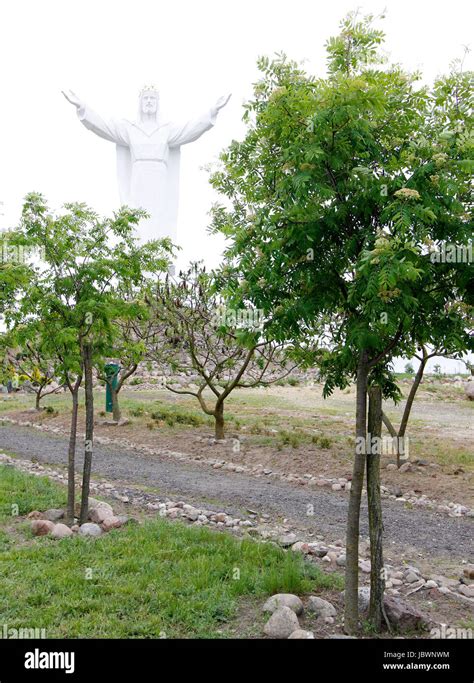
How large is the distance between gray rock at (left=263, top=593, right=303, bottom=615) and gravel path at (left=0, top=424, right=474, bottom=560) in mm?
2509

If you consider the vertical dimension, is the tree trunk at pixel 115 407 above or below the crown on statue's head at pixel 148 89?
below

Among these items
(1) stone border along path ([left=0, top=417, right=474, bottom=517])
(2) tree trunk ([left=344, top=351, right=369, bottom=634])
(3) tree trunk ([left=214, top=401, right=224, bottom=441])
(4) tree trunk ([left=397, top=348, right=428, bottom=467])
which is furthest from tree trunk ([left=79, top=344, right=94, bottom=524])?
(3) tree trunk ([left=214, top=401, right=224, bottom=441])

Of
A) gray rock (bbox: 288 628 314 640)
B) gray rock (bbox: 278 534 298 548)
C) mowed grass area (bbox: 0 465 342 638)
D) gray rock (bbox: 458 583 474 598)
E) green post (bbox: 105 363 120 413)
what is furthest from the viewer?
green post (bbox: 105 363 120 413)

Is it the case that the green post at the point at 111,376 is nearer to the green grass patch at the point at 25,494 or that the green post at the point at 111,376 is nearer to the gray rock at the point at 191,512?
the green grass patch at the point at 25,494

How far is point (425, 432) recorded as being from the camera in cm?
1731

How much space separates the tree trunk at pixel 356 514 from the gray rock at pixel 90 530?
3718 millimetres

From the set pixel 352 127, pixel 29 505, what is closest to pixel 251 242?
pixel 352 127

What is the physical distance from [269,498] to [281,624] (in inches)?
204

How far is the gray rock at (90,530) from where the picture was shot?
7.48 meters

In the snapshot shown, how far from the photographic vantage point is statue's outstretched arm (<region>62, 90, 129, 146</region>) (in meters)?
31.8

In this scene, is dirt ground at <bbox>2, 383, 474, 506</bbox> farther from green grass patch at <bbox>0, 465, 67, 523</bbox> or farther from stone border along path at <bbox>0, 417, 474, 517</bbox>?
green grass patch at <bbox>0, 465, 67, 523</bbox>

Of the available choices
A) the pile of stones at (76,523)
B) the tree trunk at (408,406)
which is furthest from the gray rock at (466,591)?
the tree trunk at (408,406)
